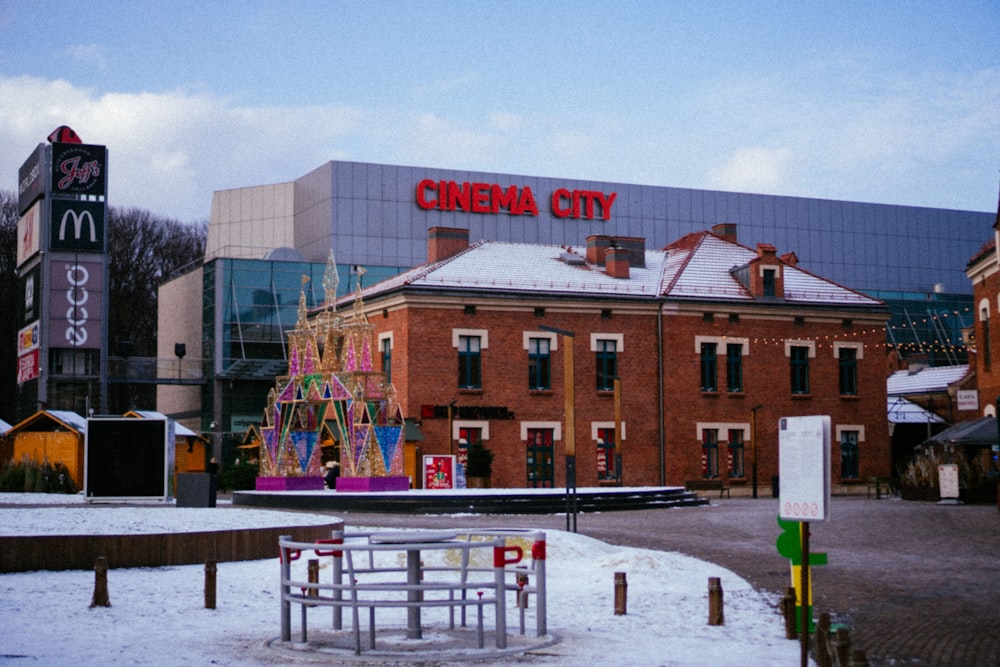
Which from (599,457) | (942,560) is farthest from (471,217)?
(942,560)

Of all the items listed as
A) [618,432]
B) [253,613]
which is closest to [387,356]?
[618,432]

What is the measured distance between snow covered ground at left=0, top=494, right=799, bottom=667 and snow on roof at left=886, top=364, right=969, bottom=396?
43.3 meters

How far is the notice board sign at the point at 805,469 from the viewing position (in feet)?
36.2

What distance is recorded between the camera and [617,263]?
5088 centimetres

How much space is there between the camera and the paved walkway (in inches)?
568

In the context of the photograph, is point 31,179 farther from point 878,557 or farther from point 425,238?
point 878,557

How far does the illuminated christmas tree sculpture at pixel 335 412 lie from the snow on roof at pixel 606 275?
662 centimetres

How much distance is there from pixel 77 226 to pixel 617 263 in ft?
91.0

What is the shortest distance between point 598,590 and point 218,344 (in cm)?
4888

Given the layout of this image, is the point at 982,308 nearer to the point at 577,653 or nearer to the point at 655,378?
the point at 655,378

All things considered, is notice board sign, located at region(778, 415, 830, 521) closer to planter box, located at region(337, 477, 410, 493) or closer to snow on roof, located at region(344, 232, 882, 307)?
planter box, located at region(337, 477, 410, 493)

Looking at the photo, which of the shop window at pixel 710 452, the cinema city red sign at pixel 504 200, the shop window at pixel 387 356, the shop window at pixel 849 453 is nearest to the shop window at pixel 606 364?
the shop window at pixel 710 452

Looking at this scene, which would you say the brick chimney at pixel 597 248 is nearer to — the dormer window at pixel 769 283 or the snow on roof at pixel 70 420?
the dormer window at pixel 769 283

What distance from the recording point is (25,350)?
6512cm
